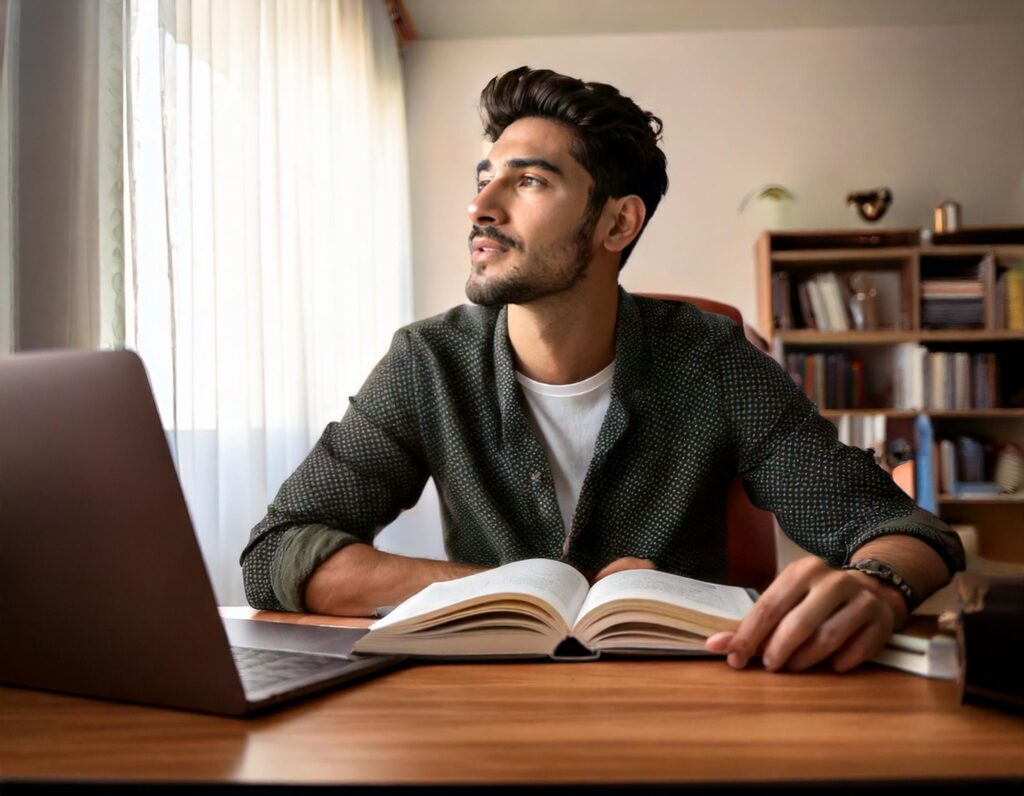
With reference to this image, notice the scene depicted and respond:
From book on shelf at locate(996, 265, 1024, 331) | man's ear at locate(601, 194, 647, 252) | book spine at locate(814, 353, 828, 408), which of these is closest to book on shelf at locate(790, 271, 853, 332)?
book spine at locate(814, 353, 828, 408)

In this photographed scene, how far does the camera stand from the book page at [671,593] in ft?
2.54

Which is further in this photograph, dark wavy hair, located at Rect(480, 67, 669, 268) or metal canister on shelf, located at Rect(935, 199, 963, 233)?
metal canister on shelf, located at Rect(935, 199, 963, 233)

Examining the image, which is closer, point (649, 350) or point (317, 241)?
point (649, 350)

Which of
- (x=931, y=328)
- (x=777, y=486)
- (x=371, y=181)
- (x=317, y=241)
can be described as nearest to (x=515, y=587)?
(x=777, y=486)

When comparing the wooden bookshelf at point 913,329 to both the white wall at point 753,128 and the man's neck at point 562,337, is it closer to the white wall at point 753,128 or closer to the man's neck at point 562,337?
the white wall at point 753,128

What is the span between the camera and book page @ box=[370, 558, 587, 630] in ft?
2.56

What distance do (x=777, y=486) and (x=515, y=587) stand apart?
2.17 feet

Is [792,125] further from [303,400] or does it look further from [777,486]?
[777,486]

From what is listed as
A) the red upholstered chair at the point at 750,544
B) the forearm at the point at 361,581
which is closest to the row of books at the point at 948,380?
the red upholstered chair at the point at 750,544

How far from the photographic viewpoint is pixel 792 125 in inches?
176

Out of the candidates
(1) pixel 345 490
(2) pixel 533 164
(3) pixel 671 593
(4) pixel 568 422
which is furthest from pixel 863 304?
(3) pixel 671 593

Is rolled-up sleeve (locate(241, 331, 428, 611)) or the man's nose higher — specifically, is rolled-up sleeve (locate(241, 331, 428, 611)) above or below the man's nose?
below

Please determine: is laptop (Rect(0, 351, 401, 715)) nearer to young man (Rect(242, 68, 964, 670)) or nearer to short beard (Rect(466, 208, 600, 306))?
young man (Rect(242, 68, 964, 670))

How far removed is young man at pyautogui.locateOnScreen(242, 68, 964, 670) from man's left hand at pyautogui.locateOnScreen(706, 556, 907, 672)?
→ 33cm
